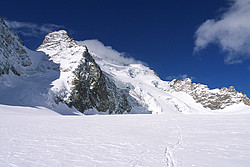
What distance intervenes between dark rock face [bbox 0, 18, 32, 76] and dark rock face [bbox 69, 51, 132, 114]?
13060 millimetres

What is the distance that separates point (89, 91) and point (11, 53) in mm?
19974

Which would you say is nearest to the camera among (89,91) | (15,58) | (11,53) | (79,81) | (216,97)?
(11,53)

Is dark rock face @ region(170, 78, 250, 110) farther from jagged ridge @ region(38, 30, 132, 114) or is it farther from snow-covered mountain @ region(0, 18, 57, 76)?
snow-covered mountain @ region(0, 18, 57, 76)

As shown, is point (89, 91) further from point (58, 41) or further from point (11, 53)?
point (58, 41)

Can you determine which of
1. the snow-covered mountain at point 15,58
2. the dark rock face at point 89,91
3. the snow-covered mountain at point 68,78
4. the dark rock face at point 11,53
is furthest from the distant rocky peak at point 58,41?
the dark rock face at point 89,91

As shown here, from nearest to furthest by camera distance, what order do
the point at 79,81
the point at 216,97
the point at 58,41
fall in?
the point at 79,81, the point at 58,41, the point at 216,97

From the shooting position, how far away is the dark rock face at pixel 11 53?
30559 millimetres

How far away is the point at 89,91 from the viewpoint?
43.1 m

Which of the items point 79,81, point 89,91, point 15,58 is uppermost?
point 15,58

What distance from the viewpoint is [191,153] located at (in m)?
4.75

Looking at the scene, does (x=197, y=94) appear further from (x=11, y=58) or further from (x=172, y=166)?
(x=172, y=166)

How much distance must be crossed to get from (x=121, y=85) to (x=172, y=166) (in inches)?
2769

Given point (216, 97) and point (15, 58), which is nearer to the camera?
point (15, 58)

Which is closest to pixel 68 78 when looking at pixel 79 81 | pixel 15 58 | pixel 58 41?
pixel 79 81
